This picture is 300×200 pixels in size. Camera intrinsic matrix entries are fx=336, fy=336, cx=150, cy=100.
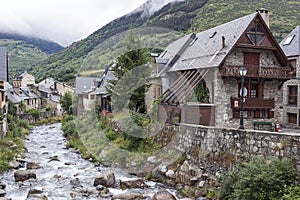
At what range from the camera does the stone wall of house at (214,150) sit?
16.4 meters

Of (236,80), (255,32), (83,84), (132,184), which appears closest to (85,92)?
(83,84)

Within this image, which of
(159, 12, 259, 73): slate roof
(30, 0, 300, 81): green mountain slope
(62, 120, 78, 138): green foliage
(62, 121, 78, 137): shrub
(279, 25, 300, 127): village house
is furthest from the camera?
(30, 0, 300, 81): green mountain slope

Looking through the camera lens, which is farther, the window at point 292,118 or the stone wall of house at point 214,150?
the window at point 292,118

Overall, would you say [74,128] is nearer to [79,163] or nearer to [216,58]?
[79,163]

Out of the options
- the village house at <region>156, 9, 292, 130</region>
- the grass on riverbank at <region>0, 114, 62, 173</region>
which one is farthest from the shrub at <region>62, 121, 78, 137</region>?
the village house at <region>156, 9, 292, 130</region>

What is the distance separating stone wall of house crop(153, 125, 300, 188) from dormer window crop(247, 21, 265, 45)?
9.11m

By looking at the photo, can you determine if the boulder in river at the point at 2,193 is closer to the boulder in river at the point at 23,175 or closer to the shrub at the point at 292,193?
the boulder in river at the point at 23,175

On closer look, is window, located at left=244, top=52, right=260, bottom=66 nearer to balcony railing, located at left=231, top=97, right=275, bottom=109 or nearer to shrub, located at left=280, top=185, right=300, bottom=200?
balcony railing, located at left=231, top=97, right=275, bottom=109

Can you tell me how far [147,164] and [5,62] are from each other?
2367 centimetres

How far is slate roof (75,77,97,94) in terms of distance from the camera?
206 feet

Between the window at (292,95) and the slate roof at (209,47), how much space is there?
9650 millimetres

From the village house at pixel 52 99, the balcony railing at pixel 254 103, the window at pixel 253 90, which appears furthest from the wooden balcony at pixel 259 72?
the village house at pixel 52 99

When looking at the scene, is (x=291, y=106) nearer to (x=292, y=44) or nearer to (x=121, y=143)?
(x=292, y=44)

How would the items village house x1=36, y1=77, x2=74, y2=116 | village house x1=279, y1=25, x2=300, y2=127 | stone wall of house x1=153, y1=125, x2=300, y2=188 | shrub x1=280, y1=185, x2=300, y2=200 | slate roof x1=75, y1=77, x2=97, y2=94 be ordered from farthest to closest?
village house x1=36, y1=77, x2=74, y2=116
slate roof x1=75, y1=77, x2=97, y2=94
village house x1=279, y1=25, x2=300, y2=127
stone wall of house x1=153, y1=125, x2=300, y2=188
shrub x1=280, y1=185, x2=300, y2=200
